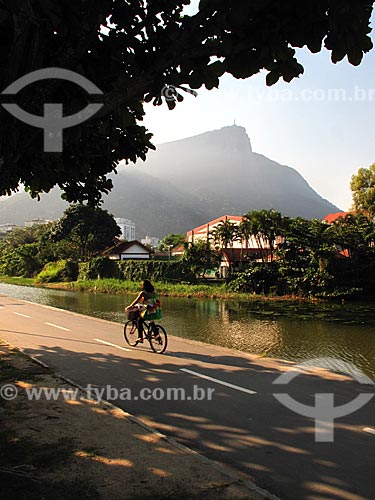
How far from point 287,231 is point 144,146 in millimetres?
29304

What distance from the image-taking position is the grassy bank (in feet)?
111

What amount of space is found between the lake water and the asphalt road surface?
3.31 meters

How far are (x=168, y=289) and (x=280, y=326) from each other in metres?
20.0

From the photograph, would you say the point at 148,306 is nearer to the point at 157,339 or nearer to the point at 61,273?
the point at 157,339

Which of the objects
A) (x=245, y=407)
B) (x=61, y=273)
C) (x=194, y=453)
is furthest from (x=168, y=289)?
(x=194, y=453)

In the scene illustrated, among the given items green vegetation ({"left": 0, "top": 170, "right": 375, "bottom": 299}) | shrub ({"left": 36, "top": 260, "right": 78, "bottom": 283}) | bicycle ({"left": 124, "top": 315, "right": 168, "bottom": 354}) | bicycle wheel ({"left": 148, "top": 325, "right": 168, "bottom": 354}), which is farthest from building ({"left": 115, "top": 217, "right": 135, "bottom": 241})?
bicycle wheel ({"left": 148, "top": 325, "right": 168, "bottom": 354})

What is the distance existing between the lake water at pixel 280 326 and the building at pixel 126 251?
29.7 metres

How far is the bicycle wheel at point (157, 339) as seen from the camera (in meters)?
10.6

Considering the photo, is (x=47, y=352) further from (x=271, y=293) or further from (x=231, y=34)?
(x=271, y=293)

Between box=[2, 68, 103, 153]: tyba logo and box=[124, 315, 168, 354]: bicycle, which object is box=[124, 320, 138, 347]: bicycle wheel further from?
box=[2, 68, 103, 153]: tyba logo

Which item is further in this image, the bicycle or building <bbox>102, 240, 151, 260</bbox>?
building <bbox>102, 240, 151, 260</bbox>

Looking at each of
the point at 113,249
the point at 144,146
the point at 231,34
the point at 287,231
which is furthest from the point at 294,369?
the point at 113,249

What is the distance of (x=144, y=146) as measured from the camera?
29.1ft

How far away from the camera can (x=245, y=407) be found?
21.8 ft
